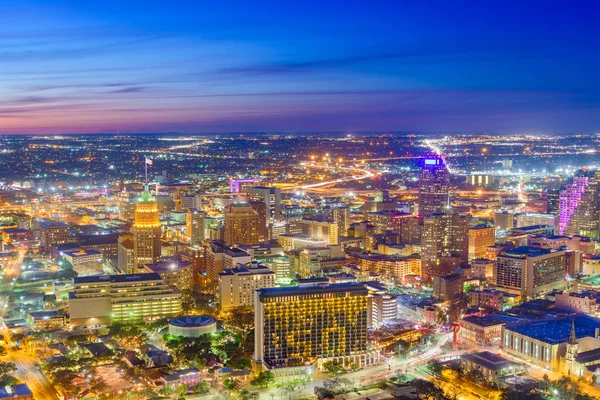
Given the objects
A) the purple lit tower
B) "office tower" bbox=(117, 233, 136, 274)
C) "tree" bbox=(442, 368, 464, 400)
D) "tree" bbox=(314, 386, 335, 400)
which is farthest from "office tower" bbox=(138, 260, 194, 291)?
the purple lit tower

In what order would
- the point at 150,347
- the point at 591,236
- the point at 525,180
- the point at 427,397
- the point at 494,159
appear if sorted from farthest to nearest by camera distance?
1. the point at 494,159
2. the point at 525,180
3. the point at 591,236
4. the point at 150,347
5. the point at 427,397

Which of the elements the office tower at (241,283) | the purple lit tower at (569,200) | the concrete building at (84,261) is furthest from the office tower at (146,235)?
the purple lit tower at (569,200)

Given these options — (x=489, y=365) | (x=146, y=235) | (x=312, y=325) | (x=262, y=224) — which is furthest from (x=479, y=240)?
(x=312, y=325)

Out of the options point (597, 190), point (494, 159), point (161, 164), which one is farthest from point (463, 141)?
point (597, 190)

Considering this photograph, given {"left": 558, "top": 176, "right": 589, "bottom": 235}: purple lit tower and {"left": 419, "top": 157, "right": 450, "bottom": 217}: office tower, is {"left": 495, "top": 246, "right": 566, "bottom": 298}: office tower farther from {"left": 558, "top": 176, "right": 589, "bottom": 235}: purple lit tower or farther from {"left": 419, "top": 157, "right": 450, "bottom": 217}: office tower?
{"left": 419, "top": 157, "right": 450, "bottom": 217}: office tower

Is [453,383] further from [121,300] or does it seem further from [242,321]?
[121,300]

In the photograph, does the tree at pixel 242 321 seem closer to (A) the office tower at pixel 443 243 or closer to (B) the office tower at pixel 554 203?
(A) the office tower at pixel 443 243

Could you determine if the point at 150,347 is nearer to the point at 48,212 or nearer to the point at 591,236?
the point at 591,236

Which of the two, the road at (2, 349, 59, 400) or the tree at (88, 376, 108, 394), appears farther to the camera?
the road at (2, 349, 59, 400)
